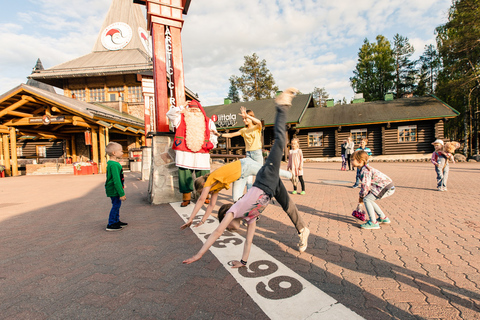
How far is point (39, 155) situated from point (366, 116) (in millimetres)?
31142

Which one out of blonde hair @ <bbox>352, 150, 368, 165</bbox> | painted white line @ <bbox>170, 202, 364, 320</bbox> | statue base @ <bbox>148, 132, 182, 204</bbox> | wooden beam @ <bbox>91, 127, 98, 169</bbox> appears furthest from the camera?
wooden beam @ <bbox>91, 127, 98, 169</bbox>

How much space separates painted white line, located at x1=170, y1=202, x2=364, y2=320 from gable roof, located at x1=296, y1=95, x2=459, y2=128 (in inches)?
792

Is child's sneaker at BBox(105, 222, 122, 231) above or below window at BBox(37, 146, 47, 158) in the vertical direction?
below

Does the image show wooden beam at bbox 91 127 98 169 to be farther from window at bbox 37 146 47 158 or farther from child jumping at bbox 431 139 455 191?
child jumping at bbox 431 139 455 191

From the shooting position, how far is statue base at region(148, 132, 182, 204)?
17.7 ft

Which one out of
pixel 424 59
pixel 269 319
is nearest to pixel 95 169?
pixel 269 319

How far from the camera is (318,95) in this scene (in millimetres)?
63125

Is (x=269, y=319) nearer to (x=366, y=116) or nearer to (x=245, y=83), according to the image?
(x=366, y=116)

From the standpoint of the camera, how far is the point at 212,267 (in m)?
2.39

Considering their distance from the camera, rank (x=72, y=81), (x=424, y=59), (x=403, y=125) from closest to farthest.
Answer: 1. (x=403, y=125)
2. (x=72, y=81)
3. (x=424, y=59)

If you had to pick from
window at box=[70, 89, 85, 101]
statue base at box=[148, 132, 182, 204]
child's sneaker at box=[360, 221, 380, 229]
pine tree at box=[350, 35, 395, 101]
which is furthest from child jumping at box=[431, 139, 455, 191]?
pine tree at box=[350, 35, 395, 101]

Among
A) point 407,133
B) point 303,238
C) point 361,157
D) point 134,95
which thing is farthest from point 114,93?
point 407,133

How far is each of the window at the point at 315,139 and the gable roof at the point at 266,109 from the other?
253cm

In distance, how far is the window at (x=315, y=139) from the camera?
2211cm
